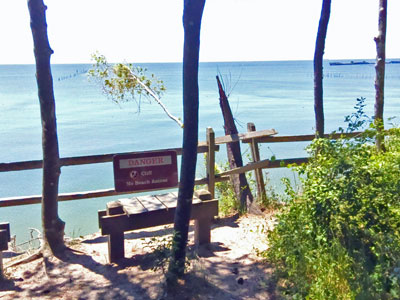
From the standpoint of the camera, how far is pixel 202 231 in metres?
6.08

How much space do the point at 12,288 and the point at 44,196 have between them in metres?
1.21

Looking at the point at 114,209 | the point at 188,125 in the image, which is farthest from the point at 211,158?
the point at 188,125

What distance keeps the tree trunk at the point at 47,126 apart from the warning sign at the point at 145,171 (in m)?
0.78

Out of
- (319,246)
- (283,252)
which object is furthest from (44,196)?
(319,246)

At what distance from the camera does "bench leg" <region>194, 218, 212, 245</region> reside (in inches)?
238

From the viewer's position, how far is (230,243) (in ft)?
20.8

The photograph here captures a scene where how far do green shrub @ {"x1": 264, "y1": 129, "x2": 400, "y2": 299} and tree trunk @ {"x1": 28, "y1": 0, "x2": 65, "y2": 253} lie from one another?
2.85m

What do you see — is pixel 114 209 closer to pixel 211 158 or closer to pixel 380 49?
pixel 211 158

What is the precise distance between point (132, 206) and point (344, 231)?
2.47 m

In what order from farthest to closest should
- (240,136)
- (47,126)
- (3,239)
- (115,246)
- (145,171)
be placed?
(240,136) < (145,171) < (47,126) < (115,246) < (3,239)

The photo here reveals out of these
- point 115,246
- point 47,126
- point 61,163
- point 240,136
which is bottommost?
point 115,246

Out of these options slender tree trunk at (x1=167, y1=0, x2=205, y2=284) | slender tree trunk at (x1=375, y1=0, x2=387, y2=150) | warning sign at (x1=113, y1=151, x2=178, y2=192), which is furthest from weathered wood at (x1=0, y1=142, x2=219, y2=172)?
slender tree trunk at (x1=375, y1=0, x2=387, y2=150)

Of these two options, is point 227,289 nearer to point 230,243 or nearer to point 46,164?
point 230,243

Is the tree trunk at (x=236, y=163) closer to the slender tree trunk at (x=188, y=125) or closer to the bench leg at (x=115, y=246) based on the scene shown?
the bench leg at (x=115, y=246)
